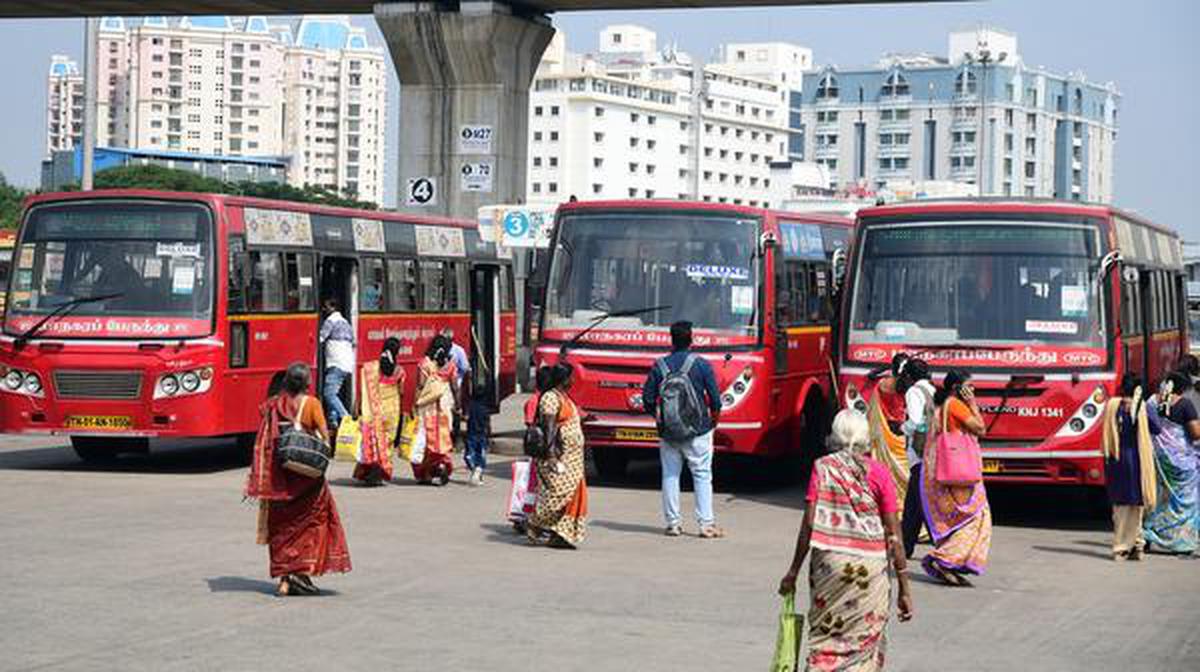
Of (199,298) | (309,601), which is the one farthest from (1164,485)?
(199,298)

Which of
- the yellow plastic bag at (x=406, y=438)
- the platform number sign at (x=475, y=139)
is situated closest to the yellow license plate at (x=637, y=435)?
the yellow plastic bag at (x=406, y=438)

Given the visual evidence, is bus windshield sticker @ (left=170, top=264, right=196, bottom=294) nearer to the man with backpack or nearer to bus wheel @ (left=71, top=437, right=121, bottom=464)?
bus wheel @ (left=71, top=437, right=121, bottom=464)

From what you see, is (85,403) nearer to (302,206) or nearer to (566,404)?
(302,206)

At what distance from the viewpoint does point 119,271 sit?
63.0 ft

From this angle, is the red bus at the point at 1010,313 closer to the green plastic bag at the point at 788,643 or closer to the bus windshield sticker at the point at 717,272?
the bus windshield sticker at the point at 717,272

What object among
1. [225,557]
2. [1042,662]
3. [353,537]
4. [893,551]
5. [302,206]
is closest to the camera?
[893,551]

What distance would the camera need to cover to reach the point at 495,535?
14953 mm

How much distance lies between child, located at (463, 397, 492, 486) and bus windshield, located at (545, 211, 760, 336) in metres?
1.06

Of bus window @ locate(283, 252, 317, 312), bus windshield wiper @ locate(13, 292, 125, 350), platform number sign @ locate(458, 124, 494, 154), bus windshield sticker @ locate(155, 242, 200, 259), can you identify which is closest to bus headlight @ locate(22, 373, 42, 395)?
bus windshield wiper @ locate(13, 292, 125, 350)

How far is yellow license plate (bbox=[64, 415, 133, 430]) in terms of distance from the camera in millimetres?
18766

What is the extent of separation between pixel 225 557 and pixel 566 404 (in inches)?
114

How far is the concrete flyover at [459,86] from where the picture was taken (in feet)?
103

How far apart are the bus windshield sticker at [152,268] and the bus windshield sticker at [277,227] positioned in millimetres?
1105

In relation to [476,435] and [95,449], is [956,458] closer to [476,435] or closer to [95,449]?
[476,435]
